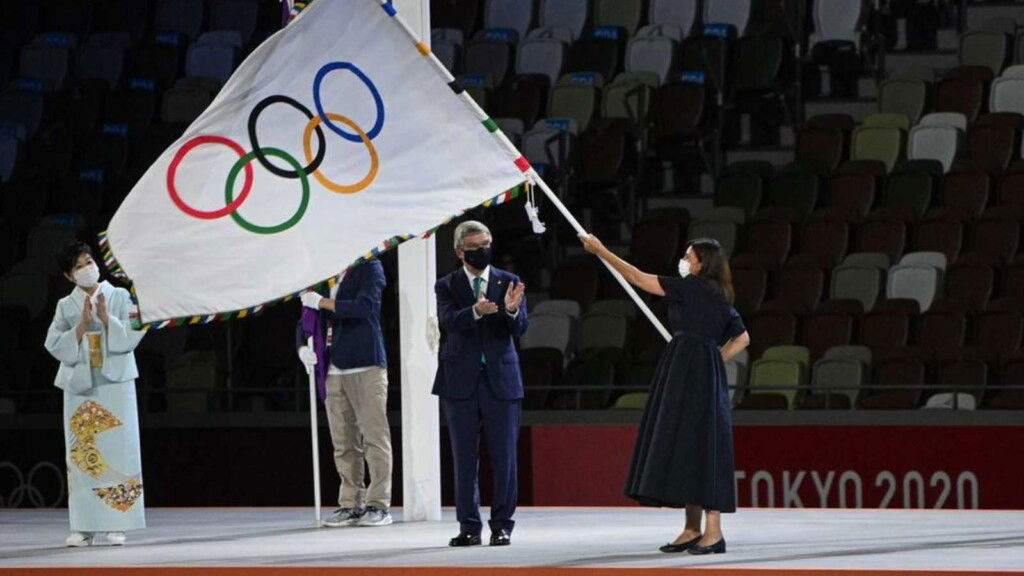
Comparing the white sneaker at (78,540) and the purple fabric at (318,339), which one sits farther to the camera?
the purple fabric at (318,339)

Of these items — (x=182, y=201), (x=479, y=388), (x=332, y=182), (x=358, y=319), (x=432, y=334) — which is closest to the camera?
(x=479, y=388)

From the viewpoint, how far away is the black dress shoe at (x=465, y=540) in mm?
7988

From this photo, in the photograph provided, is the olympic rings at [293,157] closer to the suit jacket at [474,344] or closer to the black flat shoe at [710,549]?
the suit jacket at [474,344]

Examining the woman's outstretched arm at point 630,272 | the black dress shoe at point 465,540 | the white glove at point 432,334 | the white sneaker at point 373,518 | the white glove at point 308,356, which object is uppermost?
the woman's outstretched arm at point 630,272

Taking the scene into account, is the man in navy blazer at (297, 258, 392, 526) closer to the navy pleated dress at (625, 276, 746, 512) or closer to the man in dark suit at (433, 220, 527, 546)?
the man in dark suit at (433, 220, 527, 546)

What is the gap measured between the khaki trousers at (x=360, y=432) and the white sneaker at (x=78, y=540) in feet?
4.11

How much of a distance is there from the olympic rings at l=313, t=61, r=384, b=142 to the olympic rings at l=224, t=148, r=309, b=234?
0.71 feet

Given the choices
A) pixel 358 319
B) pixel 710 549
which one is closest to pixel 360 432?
pixel 358 319

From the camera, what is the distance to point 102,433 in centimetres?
850

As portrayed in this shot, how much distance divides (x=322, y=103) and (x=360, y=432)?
72.2 inches

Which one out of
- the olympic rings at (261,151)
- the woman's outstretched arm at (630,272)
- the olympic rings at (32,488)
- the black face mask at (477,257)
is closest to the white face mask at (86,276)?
the olympic rings at (261,151)

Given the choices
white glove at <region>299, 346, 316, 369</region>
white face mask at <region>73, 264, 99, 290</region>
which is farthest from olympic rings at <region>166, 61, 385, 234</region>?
white glove at <region>299, 346, 316, 369</region>

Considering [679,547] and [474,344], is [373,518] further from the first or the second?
[679,547]

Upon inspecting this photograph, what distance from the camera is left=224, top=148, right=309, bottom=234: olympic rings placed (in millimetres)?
8102
